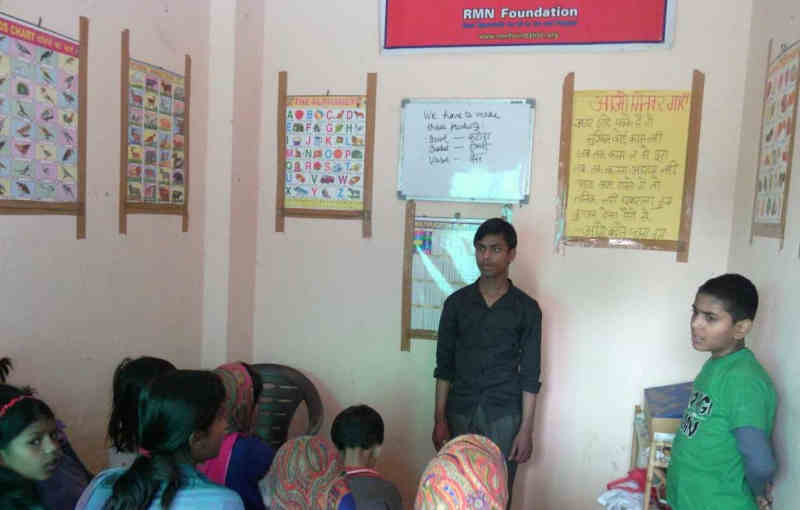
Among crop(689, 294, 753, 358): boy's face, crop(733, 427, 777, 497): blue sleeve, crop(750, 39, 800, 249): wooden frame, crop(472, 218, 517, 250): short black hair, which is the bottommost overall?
crop(733, 427, 777, 497): blue sleeve

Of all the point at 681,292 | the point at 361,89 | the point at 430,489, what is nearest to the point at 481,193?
the point at 361,89

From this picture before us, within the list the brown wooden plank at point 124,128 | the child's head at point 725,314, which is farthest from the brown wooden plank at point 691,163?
the brown wooden plank at point 124,128

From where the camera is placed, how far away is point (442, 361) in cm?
229

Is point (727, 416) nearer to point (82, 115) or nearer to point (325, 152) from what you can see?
point (325, 152)

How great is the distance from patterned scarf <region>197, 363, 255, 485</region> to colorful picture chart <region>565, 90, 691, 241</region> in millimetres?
1587

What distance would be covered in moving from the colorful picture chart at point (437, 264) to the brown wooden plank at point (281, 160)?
2.36 feet

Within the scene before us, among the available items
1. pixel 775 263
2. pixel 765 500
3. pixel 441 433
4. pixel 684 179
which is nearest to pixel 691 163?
pixel 684 179

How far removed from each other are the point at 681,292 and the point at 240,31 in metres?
2.41

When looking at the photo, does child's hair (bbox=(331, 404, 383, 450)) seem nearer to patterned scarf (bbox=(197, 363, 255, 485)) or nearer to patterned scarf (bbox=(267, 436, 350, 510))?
patterned scarf (bbox=(267, 436, 350, 510))

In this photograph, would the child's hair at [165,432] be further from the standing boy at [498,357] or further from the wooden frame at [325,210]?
the wooden frame at [325,210]

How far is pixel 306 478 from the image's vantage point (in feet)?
4.46

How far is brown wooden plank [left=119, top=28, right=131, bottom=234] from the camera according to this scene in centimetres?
225

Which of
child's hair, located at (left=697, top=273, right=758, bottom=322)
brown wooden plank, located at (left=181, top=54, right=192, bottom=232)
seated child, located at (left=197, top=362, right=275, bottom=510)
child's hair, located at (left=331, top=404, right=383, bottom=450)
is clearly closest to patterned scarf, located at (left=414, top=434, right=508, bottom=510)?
child's hair, located at (left=331, top=404, right=383, bottom=450)

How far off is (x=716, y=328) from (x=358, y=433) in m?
1.05
